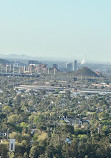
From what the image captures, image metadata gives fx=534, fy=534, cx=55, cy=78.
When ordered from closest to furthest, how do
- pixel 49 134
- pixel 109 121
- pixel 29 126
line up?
1. pixel 49 134
2. pixel 29 126
3. pixel 109 121

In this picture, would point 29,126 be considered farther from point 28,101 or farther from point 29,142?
point 28,101

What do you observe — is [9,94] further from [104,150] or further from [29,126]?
[104,150]

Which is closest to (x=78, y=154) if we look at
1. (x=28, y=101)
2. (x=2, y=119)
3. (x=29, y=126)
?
(x=29, y=126)

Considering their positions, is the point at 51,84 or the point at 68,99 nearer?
the point at 68,99

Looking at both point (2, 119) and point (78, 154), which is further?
point (2, 119)

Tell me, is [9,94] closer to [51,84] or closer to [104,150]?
[51,84]

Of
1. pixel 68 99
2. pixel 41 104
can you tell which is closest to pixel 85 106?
pixel 41 104

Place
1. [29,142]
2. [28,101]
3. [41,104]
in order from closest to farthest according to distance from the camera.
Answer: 1. [29,142]
2. [41,104]
3. [28,101]

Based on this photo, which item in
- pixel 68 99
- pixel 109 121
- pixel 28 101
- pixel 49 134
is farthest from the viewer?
pixel 68 99

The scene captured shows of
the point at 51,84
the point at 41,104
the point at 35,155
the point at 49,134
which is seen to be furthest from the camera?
the point at 51,84
